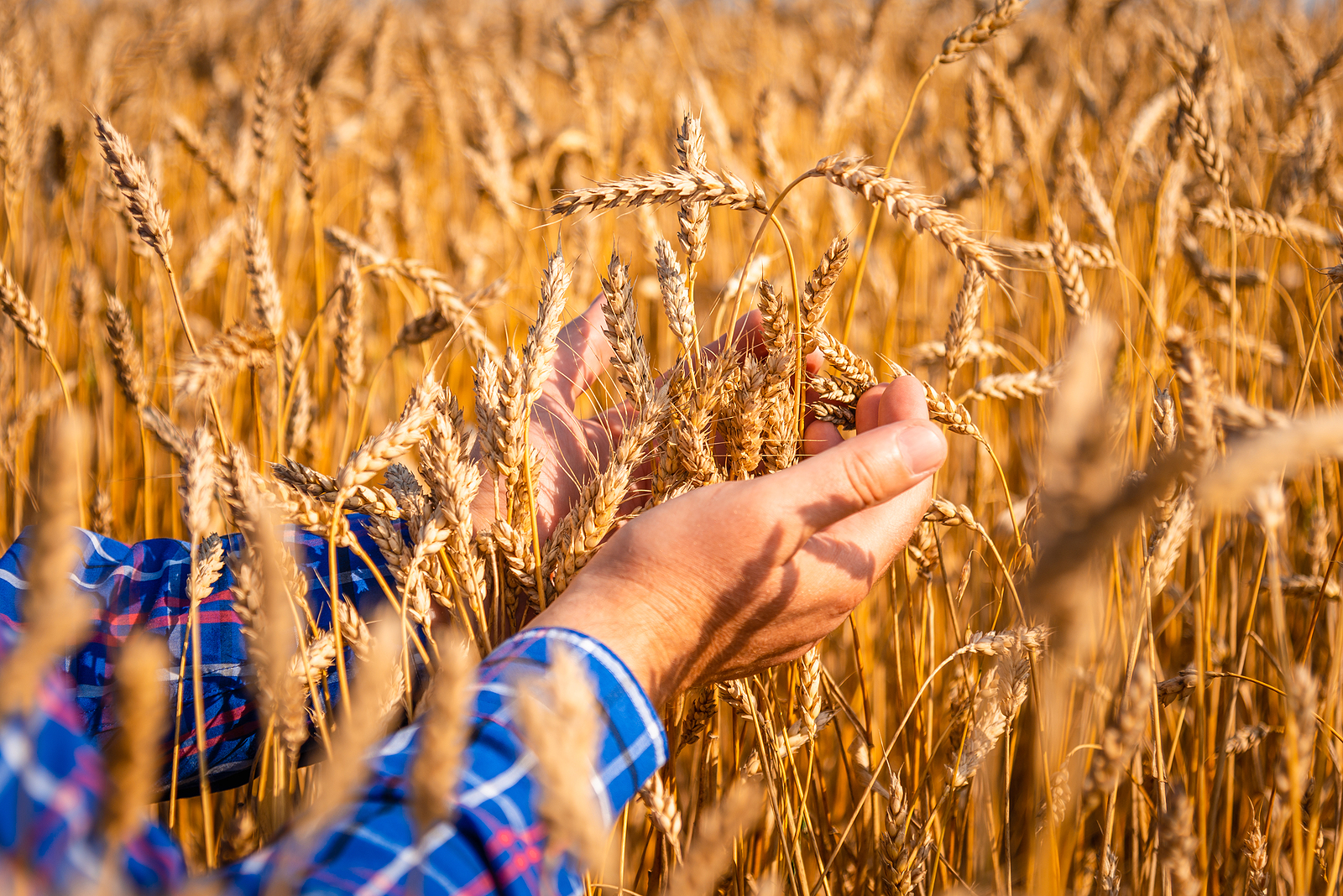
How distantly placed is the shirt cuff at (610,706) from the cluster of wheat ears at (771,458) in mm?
84

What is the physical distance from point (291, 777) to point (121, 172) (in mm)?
745

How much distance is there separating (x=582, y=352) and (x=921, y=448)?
58cm

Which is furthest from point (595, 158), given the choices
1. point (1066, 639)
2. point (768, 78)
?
point (768, 78)

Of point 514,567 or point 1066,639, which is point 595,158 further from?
point 1066,639

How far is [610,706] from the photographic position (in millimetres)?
644

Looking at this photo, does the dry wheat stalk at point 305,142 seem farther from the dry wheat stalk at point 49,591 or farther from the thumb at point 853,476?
the dry wheat stalk at point 49,591

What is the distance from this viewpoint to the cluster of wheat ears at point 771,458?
511 mm

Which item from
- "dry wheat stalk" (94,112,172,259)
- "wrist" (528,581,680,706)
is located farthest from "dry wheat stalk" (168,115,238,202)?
"wrist" (528,581,680,706)

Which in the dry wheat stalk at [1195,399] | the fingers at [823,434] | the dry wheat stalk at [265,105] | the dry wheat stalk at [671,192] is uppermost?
the dry wheat stalk at [265,105]

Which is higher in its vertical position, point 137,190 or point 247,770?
point 137,190

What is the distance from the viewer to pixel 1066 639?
39cm

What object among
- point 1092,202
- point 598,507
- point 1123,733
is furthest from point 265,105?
point 1123,733

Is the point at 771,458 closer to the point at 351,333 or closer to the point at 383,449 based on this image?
the point at 383,449

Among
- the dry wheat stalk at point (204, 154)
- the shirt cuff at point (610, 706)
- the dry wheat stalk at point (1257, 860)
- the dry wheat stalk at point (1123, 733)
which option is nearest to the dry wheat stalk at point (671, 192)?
the shirt cuff at point (610, 706)
